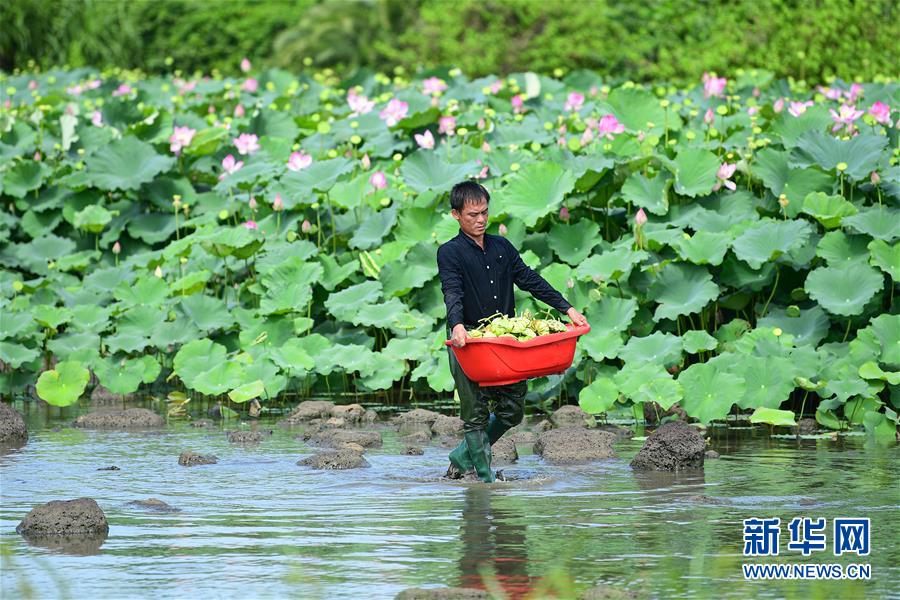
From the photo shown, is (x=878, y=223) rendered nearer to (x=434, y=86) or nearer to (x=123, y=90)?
(x=434, y=86)

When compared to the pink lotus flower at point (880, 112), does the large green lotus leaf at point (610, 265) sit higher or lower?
lower

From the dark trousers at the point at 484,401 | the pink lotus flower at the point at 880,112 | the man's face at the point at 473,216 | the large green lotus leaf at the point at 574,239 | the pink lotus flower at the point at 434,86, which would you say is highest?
the pink lotus flower at the point at 434,86

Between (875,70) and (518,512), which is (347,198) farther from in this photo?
(875,70)

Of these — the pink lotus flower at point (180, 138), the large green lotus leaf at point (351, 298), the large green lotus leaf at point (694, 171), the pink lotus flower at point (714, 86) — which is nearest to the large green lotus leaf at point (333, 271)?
the large green lotus leaf at point (351, 298)

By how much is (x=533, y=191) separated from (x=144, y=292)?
288cm

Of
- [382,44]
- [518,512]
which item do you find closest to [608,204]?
[518,512]

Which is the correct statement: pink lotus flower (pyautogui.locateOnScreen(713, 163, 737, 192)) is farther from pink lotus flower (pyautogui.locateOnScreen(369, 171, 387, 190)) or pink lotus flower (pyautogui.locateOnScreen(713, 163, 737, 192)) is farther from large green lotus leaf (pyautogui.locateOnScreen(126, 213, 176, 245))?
large green lotus leaf (pyautogui.locateOnScreen(126, 213, 176, 245))

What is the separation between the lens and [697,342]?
9289mm

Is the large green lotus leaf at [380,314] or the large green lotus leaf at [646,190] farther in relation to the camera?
the large green lotus leaf at [646,190]

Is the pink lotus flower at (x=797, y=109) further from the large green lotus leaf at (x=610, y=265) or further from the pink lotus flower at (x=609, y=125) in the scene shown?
the large green lotus leaf at (x=610, y=265)

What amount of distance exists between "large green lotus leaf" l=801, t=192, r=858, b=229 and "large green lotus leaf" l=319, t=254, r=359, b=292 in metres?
3.15

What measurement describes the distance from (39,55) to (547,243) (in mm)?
15314

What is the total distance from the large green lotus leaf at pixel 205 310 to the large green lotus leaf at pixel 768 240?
3531 millimetres

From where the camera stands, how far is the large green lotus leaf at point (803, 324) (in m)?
9.45
